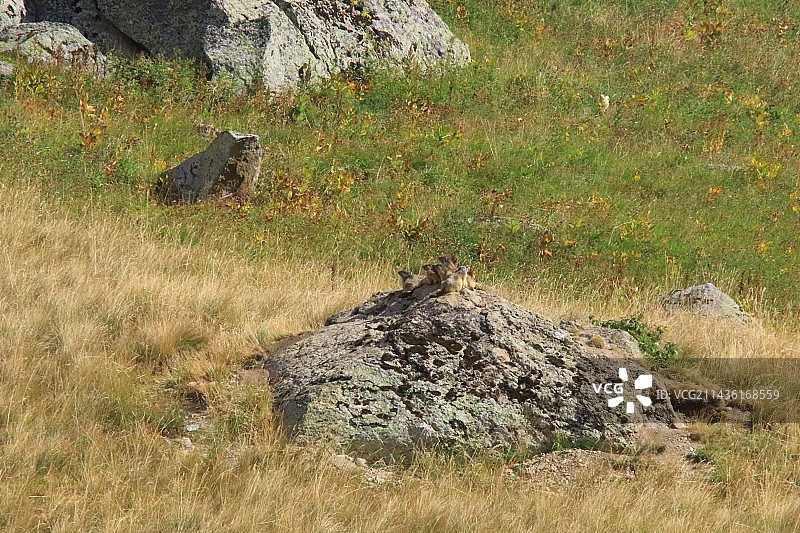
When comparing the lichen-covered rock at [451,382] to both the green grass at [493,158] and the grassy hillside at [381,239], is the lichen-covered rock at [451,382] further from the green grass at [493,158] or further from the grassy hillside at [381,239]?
the green grass at [493,158]

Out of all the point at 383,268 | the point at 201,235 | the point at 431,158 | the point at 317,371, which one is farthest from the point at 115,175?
the point at 317,371

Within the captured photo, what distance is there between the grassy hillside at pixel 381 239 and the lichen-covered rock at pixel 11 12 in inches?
75.1

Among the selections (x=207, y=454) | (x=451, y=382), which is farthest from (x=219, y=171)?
(x=207, y=454)

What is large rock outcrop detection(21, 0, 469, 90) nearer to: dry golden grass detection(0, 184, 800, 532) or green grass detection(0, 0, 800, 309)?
green grass detection(0, 0, 800, 309)

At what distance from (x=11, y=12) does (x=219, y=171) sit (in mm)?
5923

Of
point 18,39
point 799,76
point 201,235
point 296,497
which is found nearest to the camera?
point 296,497

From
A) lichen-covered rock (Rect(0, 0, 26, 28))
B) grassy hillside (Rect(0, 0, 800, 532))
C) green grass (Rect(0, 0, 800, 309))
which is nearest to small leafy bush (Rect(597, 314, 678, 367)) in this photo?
grassy hillside (Rect(0, 0, 800, 532))

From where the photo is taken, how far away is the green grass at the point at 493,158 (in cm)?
1167

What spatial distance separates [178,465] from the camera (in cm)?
531

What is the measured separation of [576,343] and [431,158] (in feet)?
25.3

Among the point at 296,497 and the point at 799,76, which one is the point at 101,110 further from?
the point at 799,76

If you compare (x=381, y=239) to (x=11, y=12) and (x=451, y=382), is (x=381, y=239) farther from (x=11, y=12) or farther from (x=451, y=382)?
(x=11, y=12)

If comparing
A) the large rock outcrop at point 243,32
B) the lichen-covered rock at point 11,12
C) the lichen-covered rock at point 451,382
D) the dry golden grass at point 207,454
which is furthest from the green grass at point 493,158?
the lichen-covered rock at point 451,382

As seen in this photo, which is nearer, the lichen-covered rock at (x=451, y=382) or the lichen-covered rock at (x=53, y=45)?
the lichen-covered rock at (x=451, y=382)
